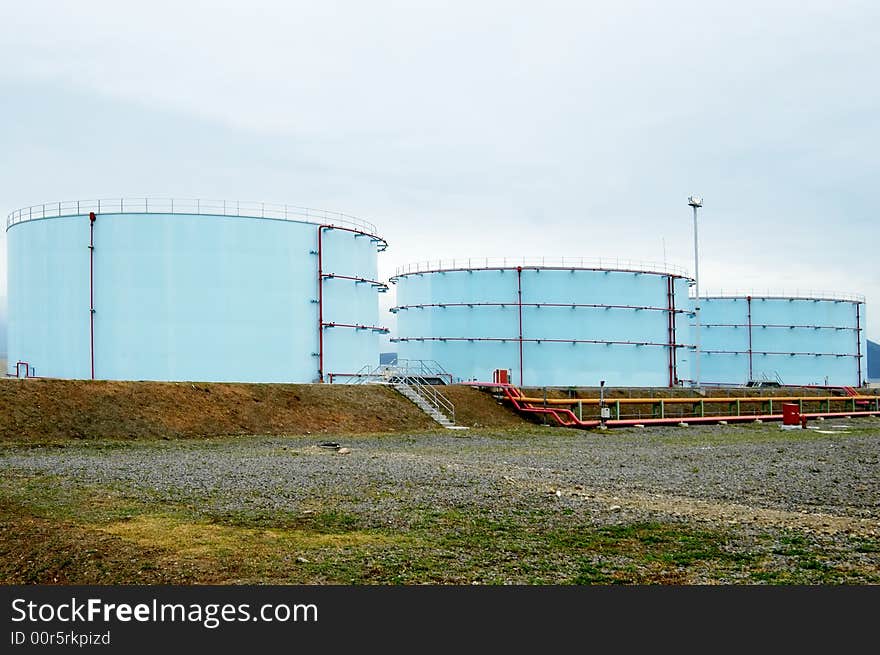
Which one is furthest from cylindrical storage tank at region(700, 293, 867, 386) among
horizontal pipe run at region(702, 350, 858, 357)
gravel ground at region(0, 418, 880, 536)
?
gravel ground at region(0, 418, 880, 536)

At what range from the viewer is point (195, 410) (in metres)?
33.2

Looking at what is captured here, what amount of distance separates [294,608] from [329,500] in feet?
24.3

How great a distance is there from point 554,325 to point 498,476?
34.1 metres

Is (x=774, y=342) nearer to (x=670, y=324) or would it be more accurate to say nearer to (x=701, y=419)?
(x=670, y=324)

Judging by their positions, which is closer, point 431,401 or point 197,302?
point 197,302

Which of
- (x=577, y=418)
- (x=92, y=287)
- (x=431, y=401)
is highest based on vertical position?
(x=92, y=287)

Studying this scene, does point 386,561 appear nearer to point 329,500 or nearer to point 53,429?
point 329,500

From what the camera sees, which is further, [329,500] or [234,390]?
[234,390]

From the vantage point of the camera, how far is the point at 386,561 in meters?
10.5

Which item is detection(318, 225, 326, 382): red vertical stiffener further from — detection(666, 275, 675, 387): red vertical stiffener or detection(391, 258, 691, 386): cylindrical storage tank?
detection(666, 275, 675, 387): red vertical stiffener

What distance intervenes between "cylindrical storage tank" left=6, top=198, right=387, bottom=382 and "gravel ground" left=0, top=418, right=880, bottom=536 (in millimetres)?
11402

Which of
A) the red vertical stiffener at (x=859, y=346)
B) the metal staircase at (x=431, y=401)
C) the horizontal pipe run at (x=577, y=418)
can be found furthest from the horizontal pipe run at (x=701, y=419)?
the red vertical stiffener at (x=859, y=346)

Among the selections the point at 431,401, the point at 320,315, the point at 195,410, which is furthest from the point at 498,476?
the point at 320,315

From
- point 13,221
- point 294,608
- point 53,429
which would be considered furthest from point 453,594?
point 13,221
